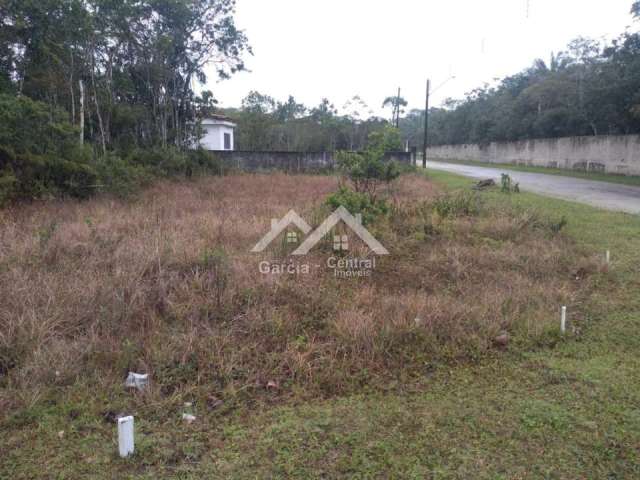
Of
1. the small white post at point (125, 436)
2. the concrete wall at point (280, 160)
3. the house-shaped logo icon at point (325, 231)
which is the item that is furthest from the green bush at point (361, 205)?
the concrete wall at point (280, 160)

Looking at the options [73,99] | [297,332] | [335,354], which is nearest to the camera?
[335,354]

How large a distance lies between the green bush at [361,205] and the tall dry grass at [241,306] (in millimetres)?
625

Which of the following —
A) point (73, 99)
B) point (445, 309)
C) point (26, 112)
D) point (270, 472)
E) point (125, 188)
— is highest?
point (73, 99)

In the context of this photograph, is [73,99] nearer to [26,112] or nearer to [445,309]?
[26,112]

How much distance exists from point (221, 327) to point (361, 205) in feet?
12.3

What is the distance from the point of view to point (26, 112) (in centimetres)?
730

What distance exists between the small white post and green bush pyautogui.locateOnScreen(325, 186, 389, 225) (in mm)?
4560

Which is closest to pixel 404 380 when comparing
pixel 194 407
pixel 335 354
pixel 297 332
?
pixel 335 354

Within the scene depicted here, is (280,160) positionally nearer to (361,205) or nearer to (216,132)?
(216,132)

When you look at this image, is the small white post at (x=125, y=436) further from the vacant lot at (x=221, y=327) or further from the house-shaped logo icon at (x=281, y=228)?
the house-shaped logo icon at (x=281, y=228)

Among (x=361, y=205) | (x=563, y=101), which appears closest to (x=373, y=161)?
(x=361, y=205)

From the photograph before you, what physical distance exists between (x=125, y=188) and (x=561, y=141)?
21.1 m

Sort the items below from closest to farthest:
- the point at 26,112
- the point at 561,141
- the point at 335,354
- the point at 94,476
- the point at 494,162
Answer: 1. the point at 94,476
2. the point at 335,354
3. the point at 26,112
4. the point at 561,141
5. the point at 494,162

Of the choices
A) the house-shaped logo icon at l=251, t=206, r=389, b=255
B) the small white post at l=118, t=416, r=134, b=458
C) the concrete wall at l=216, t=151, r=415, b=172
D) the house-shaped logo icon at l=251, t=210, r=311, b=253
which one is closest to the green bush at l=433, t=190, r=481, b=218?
the house-shaped logo icon at l=251, t=206, r=389, b=255
